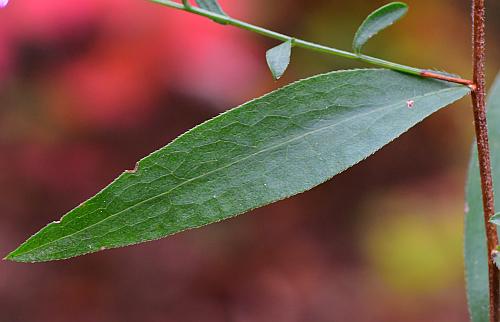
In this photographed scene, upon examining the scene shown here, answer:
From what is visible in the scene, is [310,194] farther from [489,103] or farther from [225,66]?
[489,103]

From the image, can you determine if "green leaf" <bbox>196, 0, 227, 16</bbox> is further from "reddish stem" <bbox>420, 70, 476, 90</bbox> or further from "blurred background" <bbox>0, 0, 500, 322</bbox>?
"blurred background" <bbox>0, 0, 500, 322</bbox>

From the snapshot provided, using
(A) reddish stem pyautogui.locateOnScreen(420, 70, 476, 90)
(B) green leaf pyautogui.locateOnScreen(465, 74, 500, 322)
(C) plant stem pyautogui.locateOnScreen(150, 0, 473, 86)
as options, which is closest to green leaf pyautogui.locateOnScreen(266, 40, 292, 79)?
(C) plant stem pyautogui.locateOnScreen(150, 0, 473, 86)

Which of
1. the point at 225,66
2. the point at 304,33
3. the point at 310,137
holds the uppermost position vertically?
the point at 304,33

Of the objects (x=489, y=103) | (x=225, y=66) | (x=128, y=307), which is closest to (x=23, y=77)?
(x=225, y=66)

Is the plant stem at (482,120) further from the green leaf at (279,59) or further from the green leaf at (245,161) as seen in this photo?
the green leaf at (279,59)

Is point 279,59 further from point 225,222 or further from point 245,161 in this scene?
point 225,222

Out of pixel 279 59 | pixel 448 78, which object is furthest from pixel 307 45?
pixel 448 78
